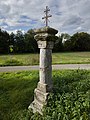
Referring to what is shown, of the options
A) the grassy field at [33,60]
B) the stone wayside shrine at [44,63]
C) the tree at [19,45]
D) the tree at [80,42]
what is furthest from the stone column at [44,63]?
the tree at [80,42]

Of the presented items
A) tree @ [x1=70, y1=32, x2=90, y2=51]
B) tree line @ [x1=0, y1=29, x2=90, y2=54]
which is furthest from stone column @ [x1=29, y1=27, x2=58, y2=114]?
tree @ [x1=70, y1=32, x2=90, y2=51]

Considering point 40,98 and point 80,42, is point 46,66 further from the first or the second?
point 80,42

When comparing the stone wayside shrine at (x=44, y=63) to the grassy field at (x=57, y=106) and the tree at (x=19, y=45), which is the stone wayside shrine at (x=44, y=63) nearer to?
the grassy field at (x=57, y=106)

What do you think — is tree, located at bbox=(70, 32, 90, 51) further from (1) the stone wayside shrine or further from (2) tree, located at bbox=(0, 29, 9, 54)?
(1) the stone wayside shrine

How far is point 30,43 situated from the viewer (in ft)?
186

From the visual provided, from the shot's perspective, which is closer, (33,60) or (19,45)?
(33,60)

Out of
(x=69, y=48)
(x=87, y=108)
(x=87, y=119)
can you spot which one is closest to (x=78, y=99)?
(x=87, y=108)

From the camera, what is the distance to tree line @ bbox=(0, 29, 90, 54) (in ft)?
188

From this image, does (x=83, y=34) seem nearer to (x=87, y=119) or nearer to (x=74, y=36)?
(x=74, y=36)

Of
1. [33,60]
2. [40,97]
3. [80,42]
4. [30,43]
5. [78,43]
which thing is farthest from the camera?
[78,43]

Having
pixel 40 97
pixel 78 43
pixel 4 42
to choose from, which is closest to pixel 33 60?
pixel 40 97

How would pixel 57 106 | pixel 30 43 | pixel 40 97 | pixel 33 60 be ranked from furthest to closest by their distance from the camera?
pixel 30 43 < pixel 33 60 < pixel 40 97 < pixel 57 106

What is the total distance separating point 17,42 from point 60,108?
54.3 metres

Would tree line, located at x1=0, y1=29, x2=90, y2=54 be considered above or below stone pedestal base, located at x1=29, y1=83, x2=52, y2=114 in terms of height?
above
